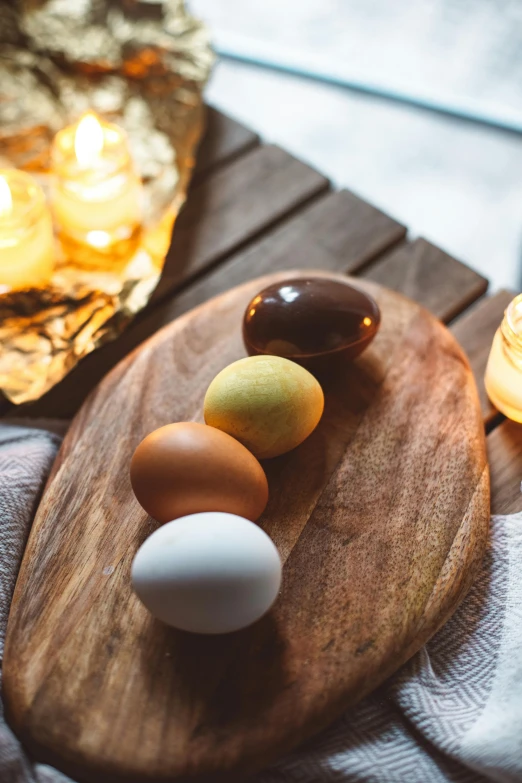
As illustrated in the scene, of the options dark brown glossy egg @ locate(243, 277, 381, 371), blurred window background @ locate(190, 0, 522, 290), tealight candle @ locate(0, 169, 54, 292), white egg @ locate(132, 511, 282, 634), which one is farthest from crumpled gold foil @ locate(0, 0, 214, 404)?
blurred window background @ locate(190, 0, 522, 290)

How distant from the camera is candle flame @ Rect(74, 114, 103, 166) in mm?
780

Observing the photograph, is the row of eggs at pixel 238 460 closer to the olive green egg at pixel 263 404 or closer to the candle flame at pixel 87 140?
the olive green egg at pixel 263 404

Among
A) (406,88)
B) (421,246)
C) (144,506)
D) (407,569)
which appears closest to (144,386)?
(144,506)

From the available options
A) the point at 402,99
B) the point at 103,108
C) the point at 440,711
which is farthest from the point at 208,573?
the point at 402,99

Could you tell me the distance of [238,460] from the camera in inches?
21.0

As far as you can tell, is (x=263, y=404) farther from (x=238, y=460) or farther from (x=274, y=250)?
(x=274, y=250)

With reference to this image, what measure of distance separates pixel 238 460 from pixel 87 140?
45cm

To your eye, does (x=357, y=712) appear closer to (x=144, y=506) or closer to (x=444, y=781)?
(x=444, y=781)

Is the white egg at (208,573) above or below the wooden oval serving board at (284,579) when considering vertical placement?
above

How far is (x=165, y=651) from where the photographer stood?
20.0 inches

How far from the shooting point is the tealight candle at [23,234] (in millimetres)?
715

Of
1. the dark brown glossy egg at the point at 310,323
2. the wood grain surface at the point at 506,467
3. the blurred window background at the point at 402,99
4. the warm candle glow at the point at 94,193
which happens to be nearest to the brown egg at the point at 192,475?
the dark brown glossy egg at the point at 310,323

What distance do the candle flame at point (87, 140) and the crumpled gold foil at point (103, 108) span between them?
0.30ft

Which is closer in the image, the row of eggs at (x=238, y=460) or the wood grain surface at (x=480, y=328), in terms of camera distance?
the row of eggs at (x=238, y=460)
